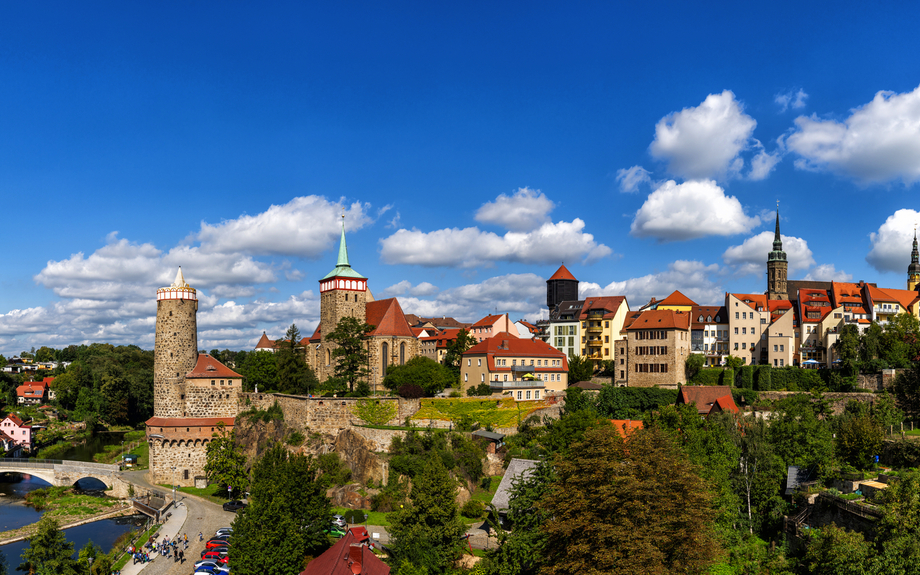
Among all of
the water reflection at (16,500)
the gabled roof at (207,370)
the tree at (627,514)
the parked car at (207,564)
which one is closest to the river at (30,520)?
the water reflection at (16,500)

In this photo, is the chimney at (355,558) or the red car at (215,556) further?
the red car at (215,556)

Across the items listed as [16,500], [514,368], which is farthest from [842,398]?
[16,500]

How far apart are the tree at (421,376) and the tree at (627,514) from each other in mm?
35469

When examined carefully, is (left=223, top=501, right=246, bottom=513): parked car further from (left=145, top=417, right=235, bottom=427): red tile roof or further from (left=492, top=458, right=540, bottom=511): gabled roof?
(left=492, top=458, right=540, bottom=511): gabled roof

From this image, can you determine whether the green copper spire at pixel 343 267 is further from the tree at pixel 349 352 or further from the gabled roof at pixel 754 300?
the gabled roof at pixel 754 300

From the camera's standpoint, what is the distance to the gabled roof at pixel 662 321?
67250 mm

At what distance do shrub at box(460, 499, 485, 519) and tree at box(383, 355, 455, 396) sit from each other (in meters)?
17.2

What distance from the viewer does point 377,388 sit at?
230ft

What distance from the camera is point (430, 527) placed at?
34.5 m

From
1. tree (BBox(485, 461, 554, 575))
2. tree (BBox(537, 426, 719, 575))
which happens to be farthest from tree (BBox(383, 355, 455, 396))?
tree (BBox(537, 426, 719, 575))

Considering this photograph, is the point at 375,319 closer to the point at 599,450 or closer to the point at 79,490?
the point at 79,490

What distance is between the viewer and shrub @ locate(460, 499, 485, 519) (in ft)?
148

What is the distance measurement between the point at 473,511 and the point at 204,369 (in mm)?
32505

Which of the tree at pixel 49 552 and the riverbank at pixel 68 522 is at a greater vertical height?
the tree at pixel 49 552
